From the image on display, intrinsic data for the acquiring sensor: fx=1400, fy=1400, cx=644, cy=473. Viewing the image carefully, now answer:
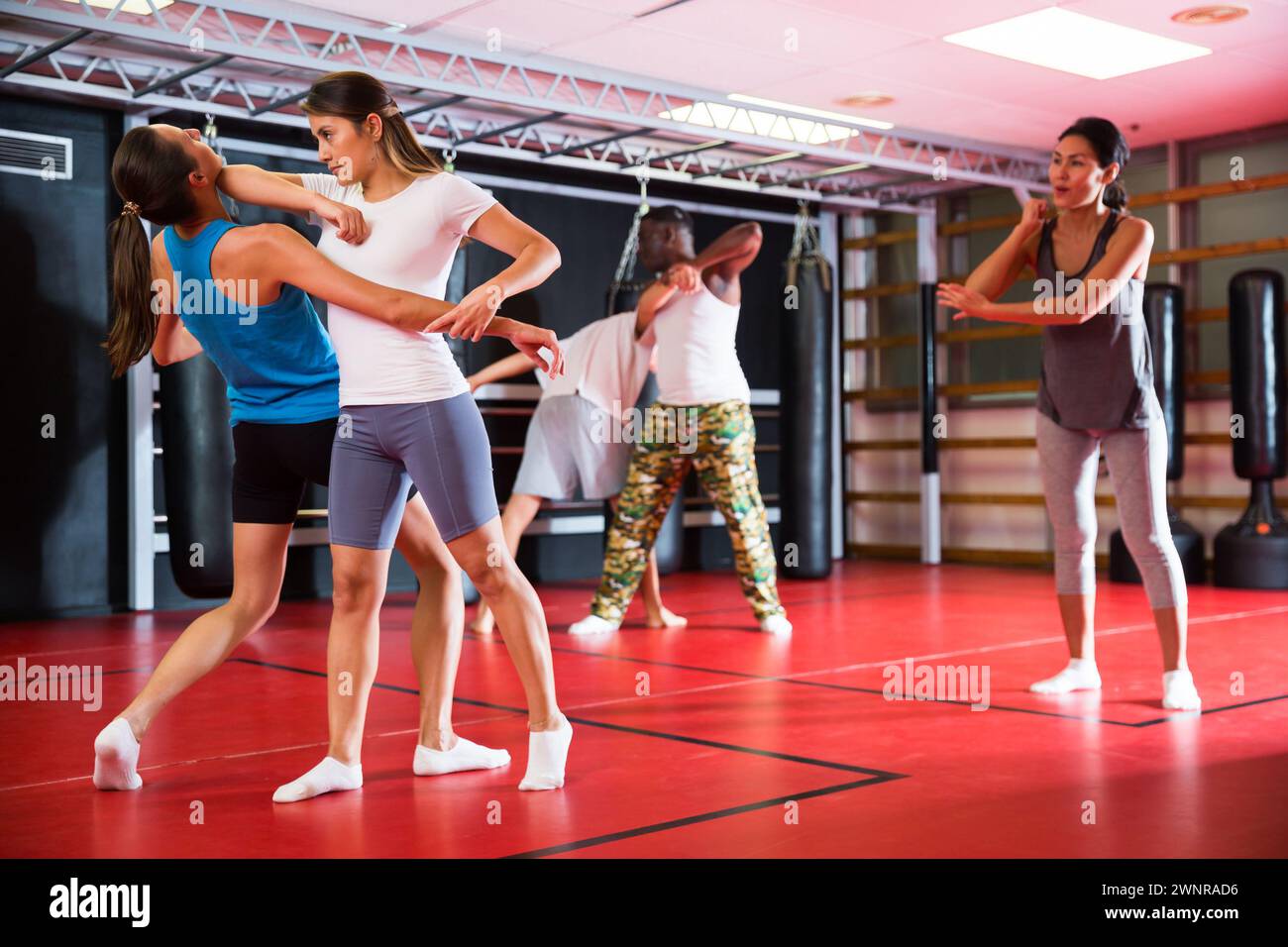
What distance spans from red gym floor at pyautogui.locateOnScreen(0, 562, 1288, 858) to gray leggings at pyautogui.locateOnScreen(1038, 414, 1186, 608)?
13.9 inches

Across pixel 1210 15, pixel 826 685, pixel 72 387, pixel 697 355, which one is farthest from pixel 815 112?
pixel 826 685

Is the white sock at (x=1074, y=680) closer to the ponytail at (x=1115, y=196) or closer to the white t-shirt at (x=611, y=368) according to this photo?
the ponytail at (x=1115, y=196)

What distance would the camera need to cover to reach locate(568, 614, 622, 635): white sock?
5.49 meters

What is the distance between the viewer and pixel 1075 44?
20.9 feet

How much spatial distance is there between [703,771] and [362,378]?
1099mm

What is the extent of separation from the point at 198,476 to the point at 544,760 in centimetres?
356

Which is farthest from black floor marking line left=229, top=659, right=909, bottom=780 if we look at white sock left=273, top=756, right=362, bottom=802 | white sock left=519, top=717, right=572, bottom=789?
white sock left=273, top=756, right=362, bottom=802

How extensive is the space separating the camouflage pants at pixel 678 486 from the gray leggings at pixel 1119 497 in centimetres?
164

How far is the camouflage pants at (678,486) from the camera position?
5.43 meters

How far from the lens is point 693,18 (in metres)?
5.91

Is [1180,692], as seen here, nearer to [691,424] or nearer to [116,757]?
[691,424]

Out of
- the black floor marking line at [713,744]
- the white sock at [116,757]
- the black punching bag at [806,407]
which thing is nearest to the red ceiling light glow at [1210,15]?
the black punching bag at [806,407]

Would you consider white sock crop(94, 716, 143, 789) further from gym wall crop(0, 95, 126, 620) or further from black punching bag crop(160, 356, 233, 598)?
gym wall crop(0, 95, 126, 620)

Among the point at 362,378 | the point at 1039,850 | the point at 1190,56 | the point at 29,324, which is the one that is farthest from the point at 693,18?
the point at 1039,850
